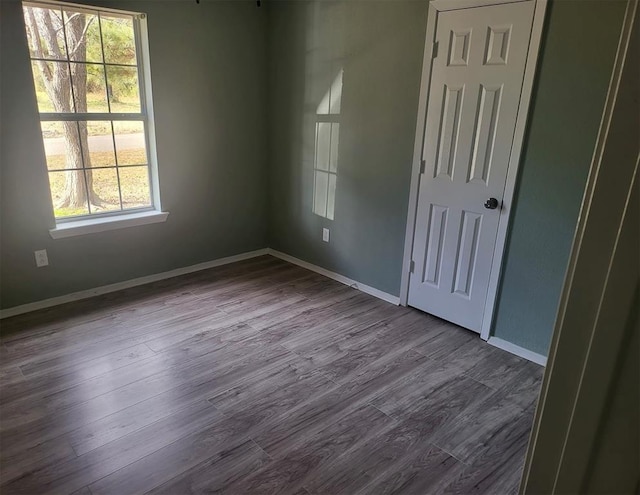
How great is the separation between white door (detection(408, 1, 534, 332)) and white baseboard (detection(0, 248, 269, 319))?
190 centimetres

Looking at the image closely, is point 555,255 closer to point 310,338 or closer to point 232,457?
point 310,338

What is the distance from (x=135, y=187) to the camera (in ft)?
11.9

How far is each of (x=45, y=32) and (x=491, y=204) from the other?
319 cm

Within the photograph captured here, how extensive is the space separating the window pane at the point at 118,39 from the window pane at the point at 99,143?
49cm

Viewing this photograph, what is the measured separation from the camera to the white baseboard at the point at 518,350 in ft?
8.91

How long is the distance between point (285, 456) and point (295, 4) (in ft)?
11.5

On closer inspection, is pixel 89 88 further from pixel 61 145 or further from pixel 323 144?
pixel 323 144

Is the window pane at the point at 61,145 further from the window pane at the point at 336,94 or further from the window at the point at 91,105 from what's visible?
the window pane at the point at 336,94

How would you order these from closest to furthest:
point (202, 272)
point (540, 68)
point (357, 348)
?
point (540, 68)
point (357, 348)
point (202, 272)

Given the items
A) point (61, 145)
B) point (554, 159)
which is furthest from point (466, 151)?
point (61, 145)

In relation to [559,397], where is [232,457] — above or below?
below

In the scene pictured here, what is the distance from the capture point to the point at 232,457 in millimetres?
1908

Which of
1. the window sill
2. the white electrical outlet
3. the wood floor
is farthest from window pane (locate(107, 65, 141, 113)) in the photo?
the wood floor

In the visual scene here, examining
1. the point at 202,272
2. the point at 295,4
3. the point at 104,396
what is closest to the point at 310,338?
the point at 104,396
